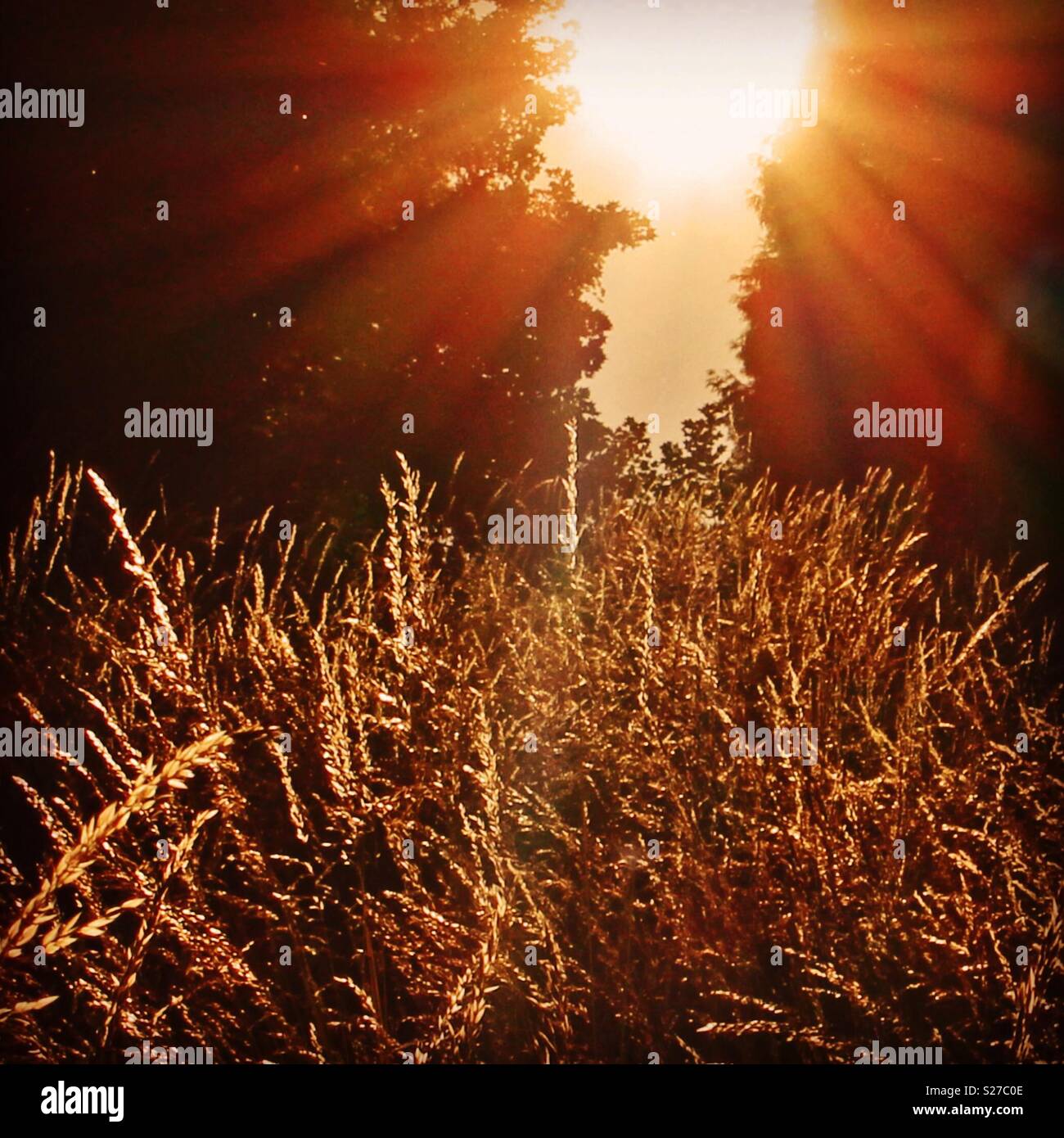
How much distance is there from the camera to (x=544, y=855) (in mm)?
2160

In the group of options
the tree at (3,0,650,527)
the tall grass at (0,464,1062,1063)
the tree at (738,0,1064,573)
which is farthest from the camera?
the tree at (3,0,650,527)

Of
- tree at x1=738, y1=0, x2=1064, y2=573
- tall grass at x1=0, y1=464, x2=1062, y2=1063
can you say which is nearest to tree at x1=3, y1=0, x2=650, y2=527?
tree at x1=738, y1=0, x2=1064, y2=573

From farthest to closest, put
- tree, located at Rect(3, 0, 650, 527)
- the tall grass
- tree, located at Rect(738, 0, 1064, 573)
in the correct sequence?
tree, located at Rect(3, 0, 650, 527)
tree, located at Rect(738, 0, 1064, 573)
the tall grass

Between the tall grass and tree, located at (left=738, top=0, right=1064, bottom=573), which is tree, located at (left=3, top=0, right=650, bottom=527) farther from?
the tall grass

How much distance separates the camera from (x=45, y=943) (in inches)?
33.7

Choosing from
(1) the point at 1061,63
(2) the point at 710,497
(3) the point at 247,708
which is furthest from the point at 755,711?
(1) the point at 1061,63

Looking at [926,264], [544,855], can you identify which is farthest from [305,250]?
[544,855]

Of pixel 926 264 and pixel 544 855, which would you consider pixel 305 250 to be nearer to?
pixel 926 264

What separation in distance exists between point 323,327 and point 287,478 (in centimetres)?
116

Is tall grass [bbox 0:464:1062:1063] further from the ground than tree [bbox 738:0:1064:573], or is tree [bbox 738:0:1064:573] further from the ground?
tree [bbox 738:0:1064:573]

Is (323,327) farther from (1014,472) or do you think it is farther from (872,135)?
(1014,472)

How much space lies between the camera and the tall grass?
5.07 ft

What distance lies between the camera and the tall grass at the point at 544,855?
1.54 meters

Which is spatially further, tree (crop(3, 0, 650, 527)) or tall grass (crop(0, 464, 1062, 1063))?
tree (crop(3, 0, 650, 527))
